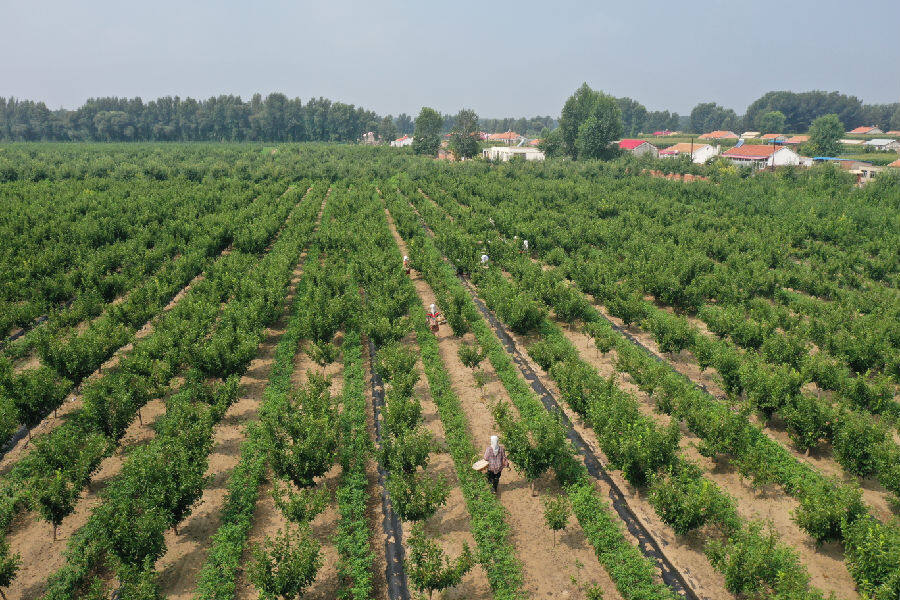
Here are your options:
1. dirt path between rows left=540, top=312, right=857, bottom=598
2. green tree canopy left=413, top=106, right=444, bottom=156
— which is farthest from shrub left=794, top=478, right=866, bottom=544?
green tree canopy left=413, top=106, right=444, bottom=156

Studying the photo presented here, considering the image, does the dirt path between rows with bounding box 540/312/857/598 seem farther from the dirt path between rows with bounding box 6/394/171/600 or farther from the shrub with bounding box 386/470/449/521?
the dirt path between rows with bounding box 6/394/171/600

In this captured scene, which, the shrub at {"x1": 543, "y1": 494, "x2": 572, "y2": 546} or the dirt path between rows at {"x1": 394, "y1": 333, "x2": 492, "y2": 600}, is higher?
the shrub at {"x1": 543, "y1": 494, "x2": 572, "y2": 546}

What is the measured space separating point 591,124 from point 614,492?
286 ft

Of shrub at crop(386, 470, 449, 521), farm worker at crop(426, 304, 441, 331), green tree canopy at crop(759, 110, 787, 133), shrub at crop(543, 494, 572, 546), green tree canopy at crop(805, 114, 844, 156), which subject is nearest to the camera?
shrub at crop(543, 494, 572, 546)

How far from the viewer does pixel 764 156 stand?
92938mm

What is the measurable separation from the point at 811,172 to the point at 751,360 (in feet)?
203

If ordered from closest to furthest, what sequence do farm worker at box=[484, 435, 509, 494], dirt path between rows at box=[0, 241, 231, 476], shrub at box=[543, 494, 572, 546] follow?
shrub at box=[543, 494, 572, 546]
farm worker at box=[484, 435, 509, 494]
dirt path between rows at box=[0, 241, 231, 476]

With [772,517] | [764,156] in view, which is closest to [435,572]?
[772,517]

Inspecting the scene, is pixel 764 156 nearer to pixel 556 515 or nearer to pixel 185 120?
pixel 556 515

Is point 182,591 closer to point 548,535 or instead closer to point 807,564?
point 548,535

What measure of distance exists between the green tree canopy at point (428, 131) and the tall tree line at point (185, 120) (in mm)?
57680

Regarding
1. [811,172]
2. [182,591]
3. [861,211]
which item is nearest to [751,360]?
[182,591]

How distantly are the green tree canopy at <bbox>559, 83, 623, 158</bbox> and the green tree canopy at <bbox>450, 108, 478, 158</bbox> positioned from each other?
18290 millimetres

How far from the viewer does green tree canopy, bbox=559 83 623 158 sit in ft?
292
